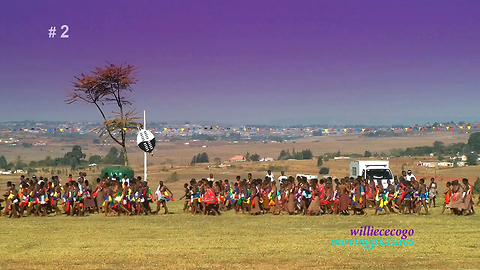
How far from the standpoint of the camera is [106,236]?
1784 centimetres

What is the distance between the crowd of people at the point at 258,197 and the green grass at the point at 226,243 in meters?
0.64

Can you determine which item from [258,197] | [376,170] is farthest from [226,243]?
[376,170]

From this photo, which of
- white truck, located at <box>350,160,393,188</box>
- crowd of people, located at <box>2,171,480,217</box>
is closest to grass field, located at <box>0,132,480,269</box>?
crowd of people, located at <box>2,171,480,217</box>

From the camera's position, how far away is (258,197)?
22859mm

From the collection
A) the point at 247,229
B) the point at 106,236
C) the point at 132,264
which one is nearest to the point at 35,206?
Answer: the point at 106,236

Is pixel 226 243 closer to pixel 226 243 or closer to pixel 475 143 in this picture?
pixel 226 243

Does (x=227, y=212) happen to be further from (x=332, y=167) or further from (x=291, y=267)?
(x=332, y=167)

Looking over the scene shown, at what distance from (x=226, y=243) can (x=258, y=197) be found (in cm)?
635

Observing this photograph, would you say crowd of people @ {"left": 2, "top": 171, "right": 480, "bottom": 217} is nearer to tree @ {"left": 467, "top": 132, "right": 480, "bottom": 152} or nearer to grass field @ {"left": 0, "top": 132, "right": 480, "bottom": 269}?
grass field @ {"left": 0, "top": 132, "right": 480, "bottom": 269}

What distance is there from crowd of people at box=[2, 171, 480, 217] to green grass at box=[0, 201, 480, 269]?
636mm

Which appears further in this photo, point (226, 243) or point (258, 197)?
point (258, 197)

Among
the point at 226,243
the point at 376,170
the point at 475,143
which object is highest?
the point at 376,170

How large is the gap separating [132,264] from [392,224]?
30.4 feet

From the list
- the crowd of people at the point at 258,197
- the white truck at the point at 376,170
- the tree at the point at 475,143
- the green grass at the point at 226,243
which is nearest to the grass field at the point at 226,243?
the green grass at the point at 226,243
